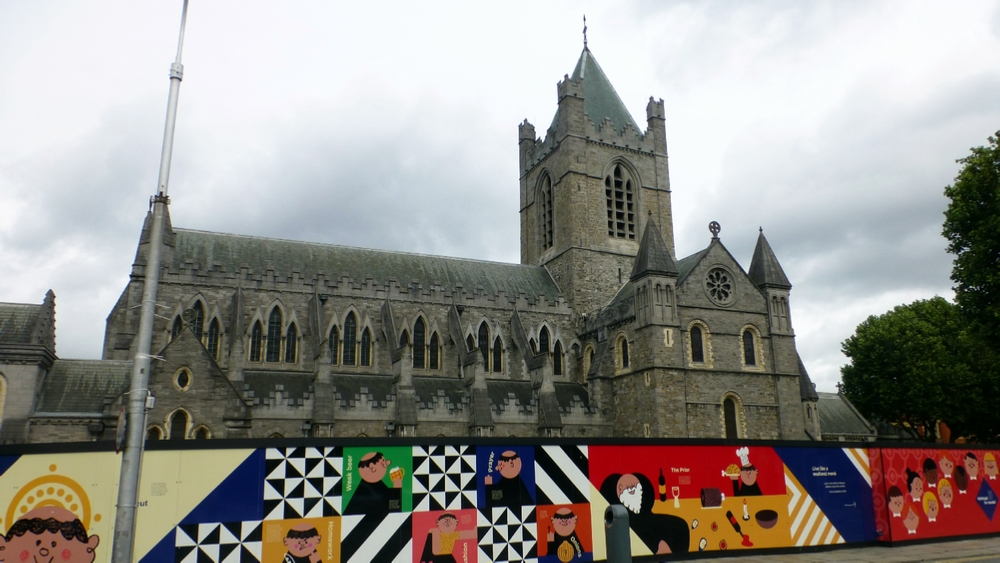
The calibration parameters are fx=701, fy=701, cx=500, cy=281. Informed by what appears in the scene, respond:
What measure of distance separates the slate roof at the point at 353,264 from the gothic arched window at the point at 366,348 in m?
2.83

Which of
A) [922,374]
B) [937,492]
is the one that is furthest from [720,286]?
[922,374]

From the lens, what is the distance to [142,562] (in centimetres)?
1090

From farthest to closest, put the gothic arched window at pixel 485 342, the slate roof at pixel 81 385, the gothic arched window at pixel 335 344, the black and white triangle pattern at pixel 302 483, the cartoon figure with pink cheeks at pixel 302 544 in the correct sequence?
the gothic arched window at pixel 485 342
the gothic arched window at pixel 335 344
the slate roof at pixel 81 385
the black and white triangle pattern at pixel 302 483
the cartoon figure with pink cheeks at pixel 302 544

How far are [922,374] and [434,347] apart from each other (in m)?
30.1

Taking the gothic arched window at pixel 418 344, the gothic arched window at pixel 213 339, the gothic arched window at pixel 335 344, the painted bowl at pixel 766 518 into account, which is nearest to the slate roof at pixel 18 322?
the gothic arched window at pixel 213 339

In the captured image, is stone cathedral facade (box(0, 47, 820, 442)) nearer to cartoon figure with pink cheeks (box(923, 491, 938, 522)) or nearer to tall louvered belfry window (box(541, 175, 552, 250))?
tall louvered belfry window (box(541, 175, 552, 250))

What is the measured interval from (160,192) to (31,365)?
1584 cm

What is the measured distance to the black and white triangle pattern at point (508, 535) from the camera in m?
12.8

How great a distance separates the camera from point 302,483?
38.9ft

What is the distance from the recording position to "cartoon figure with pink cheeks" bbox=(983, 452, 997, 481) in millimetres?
18516

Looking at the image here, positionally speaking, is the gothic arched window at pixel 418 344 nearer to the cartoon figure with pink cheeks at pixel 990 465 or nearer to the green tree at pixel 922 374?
the cartoon figure with pink cheeks at pixel 990 465

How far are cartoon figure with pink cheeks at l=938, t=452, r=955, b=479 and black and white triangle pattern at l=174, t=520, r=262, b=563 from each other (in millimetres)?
16266

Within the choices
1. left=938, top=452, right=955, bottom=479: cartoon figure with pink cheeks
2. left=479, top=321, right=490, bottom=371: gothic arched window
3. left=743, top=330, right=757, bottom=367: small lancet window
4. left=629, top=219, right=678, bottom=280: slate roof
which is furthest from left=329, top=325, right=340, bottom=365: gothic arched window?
left=938, top=452, right=955, bottom=479: cartoon figure with pink cheeks

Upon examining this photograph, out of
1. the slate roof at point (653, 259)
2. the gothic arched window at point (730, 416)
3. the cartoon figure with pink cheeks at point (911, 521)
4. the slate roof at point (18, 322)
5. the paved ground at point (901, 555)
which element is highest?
the slate roof at point (653, 259)
